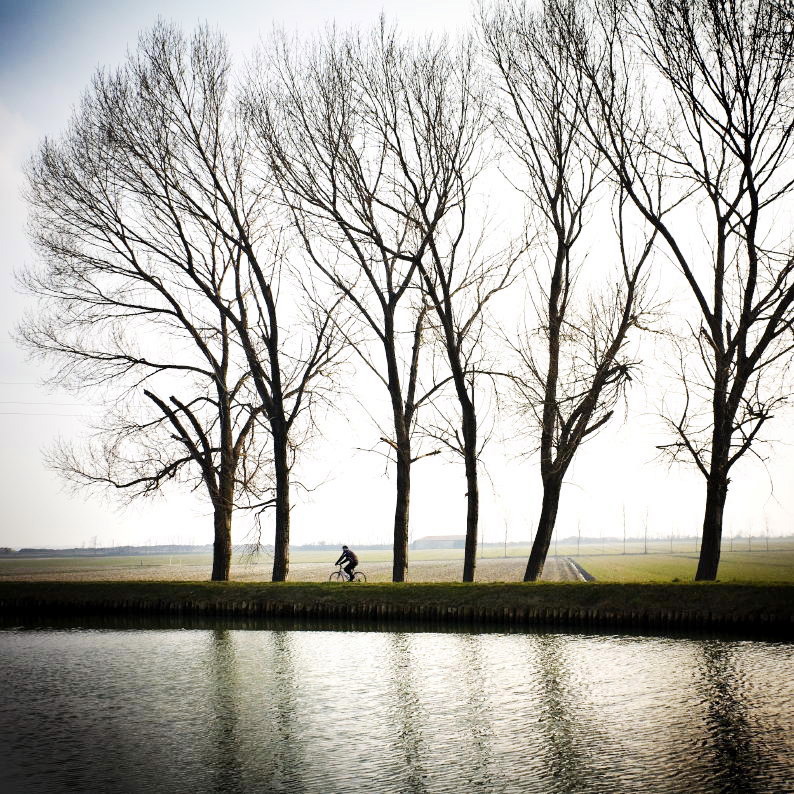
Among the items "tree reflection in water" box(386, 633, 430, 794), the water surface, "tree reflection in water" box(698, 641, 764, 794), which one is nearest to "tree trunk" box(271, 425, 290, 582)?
the water surface

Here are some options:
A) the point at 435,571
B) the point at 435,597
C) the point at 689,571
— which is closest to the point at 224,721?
the point at 435,597

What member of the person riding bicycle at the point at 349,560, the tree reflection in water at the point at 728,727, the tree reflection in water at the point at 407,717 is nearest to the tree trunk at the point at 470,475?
the person riding bicycle at the point at 349,560

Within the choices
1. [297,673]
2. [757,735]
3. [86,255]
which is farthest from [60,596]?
[757,735]

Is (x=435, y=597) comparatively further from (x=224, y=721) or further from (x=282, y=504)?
(x=224, y=721)

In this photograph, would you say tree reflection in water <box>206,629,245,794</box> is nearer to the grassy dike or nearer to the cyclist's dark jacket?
the grassy dike

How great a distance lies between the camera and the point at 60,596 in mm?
27406

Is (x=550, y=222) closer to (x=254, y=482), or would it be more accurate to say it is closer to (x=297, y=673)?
(x=254, y=482)

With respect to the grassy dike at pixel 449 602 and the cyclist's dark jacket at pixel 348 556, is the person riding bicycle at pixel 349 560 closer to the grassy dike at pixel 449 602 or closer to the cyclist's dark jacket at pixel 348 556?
the cyclist's dark jacket at pixel 348 556

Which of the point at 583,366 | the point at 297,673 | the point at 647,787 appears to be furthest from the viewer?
the point at 583,366

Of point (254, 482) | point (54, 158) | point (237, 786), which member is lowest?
point (237, 786)

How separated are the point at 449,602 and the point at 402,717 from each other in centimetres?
1195

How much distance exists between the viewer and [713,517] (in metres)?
24.5

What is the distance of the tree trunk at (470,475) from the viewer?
87.8 feet

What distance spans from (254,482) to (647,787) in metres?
22.5
